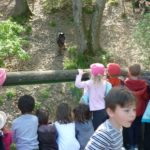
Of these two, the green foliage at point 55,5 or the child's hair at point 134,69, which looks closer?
the child's hair at point 134,69

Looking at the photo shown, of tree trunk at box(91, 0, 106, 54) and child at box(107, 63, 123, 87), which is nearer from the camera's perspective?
child at box(107, 63, 123, 87)

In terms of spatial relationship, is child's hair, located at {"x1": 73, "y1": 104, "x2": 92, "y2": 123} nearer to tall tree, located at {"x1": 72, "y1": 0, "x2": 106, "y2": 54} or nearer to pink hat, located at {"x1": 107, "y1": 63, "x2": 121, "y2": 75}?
pink hat, located at {"x1": 107, "y1": 63, "x2": 121, "y2": 75}

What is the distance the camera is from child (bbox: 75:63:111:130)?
15.8ft

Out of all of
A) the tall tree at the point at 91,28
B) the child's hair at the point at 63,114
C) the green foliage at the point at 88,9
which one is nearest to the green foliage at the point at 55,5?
the green foliage at the point at 88,9

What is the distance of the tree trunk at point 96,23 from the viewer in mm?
10867

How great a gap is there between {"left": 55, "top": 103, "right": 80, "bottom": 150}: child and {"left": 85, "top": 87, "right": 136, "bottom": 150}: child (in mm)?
1313

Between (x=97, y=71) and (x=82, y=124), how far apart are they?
558 mm

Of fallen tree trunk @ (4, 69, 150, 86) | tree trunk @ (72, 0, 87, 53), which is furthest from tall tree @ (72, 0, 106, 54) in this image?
fallen tree trunk @ (4, 69, 150, 86)

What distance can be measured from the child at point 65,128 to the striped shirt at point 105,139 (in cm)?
130

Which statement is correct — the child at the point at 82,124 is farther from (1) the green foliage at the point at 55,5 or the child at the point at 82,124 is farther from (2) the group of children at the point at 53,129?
(1) the green foliage at the point at 55,5

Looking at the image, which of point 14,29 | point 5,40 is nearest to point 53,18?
point 14,29

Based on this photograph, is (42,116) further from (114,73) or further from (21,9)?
(21,9)

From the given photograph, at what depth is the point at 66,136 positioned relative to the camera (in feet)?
14.8

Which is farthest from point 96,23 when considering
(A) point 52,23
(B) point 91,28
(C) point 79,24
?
(A) point 52,23
